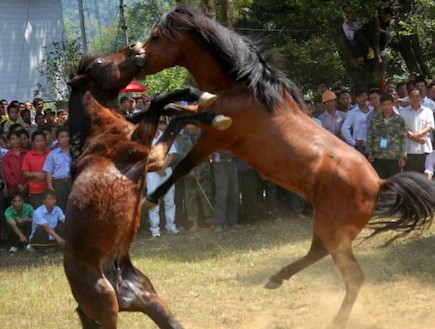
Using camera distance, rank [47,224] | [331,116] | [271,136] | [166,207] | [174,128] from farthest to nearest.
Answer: [331,116], [166,207], [47,224], [271,136], [174,128]

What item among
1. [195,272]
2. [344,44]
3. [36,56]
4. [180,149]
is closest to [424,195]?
[195,272]

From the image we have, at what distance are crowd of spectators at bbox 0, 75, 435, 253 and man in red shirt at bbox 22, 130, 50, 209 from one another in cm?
2

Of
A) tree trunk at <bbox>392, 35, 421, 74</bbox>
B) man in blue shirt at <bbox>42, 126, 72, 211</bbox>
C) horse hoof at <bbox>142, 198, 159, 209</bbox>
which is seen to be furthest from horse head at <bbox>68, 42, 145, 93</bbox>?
tree trunk at <bbox>392, 35, 421, 74</bbox>

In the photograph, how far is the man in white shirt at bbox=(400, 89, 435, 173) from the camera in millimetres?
10844

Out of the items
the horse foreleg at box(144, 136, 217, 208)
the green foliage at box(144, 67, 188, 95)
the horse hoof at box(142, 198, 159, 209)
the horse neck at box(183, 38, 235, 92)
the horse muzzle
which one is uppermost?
the horse muzzle

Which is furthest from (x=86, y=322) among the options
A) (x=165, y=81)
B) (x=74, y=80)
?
(x=165, y=81)

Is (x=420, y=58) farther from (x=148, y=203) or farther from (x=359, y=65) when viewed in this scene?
(x=148, y=203)

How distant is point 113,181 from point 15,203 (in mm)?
6380

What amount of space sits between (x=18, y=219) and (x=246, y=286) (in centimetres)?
458

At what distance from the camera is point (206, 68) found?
586cm

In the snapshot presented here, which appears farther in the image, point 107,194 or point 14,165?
point 14,165

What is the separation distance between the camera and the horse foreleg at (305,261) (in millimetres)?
6109

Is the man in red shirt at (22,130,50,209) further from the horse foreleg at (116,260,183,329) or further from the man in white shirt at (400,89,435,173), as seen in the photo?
the horse foreleg at (116,260,183,329)

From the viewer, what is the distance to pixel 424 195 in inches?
234
